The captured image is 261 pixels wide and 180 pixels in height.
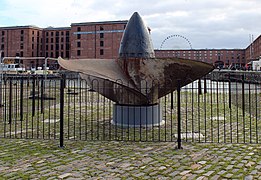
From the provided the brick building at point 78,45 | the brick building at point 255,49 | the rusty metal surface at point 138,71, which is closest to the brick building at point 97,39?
the brick building at point 78,45

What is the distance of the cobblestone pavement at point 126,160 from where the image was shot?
499 centimetres

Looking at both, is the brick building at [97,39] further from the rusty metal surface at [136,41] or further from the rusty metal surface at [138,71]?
the rusty metal surface at [138,71]

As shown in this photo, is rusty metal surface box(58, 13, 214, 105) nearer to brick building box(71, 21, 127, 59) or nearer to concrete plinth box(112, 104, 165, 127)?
concrete plinth box(112, 104, 165, 127)

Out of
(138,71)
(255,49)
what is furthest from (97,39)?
(138,71)

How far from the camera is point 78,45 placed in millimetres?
75125

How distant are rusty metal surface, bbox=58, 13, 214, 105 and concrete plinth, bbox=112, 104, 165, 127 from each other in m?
0.20

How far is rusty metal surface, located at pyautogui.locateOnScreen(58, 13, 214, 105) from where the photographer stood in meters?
8.97

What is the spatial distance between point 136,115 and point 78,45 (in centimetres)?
6830

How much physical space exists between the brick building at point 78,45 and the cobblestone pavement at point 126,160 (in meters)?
59.2

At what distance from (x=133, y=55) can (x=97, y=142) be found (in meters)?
3.62

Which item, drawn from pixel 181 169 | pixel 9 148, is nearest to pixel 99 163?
pixel 181 169

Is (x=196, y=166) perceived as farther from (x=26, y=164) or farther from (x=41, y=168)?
(x=26, y=164)

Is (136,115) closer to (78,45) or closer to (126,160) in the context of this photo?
(126,160)

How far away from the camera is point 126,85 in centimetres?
902
